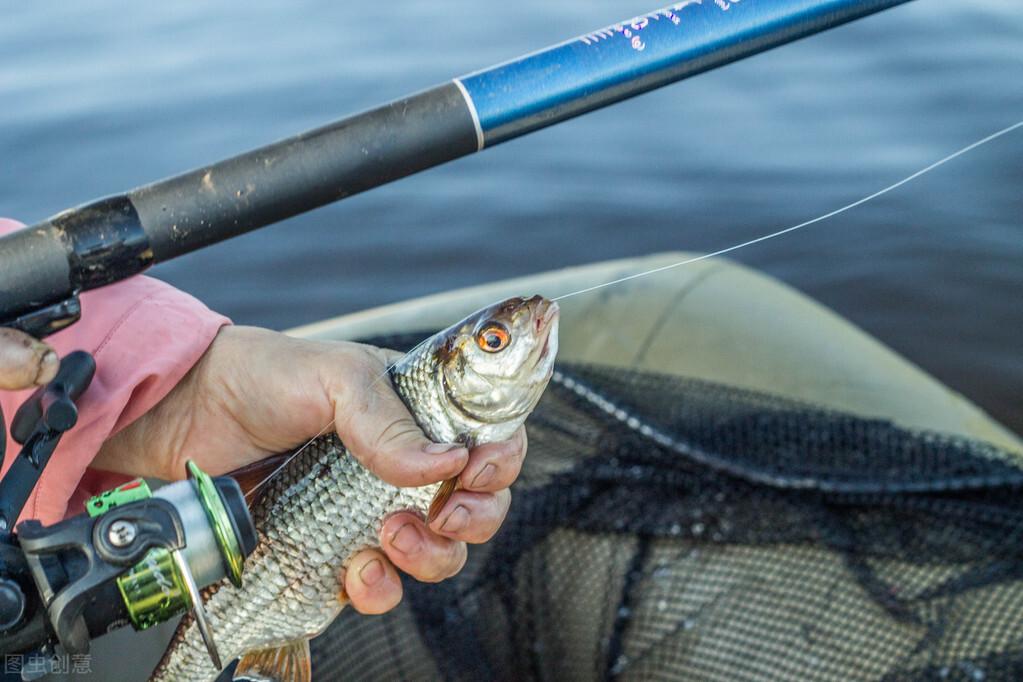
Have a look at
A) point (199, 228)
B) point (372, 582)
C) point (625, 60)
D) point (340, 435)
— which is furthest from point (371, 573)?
point (625, 60)

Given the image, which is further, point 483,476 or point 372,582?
point 372,582

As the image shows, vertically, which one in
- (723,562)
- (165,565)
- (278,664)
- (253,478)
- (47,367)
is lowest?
(723,562)

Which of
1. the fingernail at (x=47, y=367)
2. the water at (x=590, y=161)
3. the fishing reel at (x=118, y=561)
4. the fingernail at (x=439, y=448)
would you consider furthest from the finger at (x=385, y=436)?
the water at (x=590, y=161)

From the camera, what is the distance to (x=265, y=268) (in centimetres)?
586

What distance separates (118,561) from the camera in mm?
1381

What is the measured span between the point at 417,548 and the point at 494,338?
0.47m

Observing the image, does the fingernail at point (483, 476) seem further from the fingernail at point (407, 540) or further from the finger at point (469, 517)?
the fingernail at point (407, 540)

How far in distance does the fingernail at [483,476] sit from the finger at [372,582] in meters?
0.29

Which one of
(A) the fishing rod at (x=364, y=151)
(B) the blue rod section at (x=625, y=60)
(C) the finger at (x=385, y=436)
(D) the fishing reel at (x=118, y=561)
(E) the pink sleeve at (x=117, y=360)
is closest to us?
(D) the fishing reel at (x=118, y=561)

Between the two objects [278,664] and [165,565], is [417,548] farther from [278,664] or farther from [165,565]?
[165,565]

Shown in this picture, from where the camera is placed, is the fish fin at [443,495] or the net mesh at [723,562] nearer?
the fish fin at [443,495]

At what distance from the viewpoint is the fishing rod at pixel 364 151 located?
1.59m

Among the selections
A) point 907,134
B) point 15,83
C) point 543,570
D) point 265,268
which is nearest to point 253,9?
point 15,83

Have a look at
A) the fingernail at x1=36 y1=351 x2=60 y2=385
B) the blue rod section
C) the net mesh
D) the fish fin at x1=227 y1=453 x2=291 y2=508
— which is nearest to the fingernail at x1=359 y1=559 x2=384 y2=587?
the fish fin at x1=227 y1=453 x2=291 y2=508
